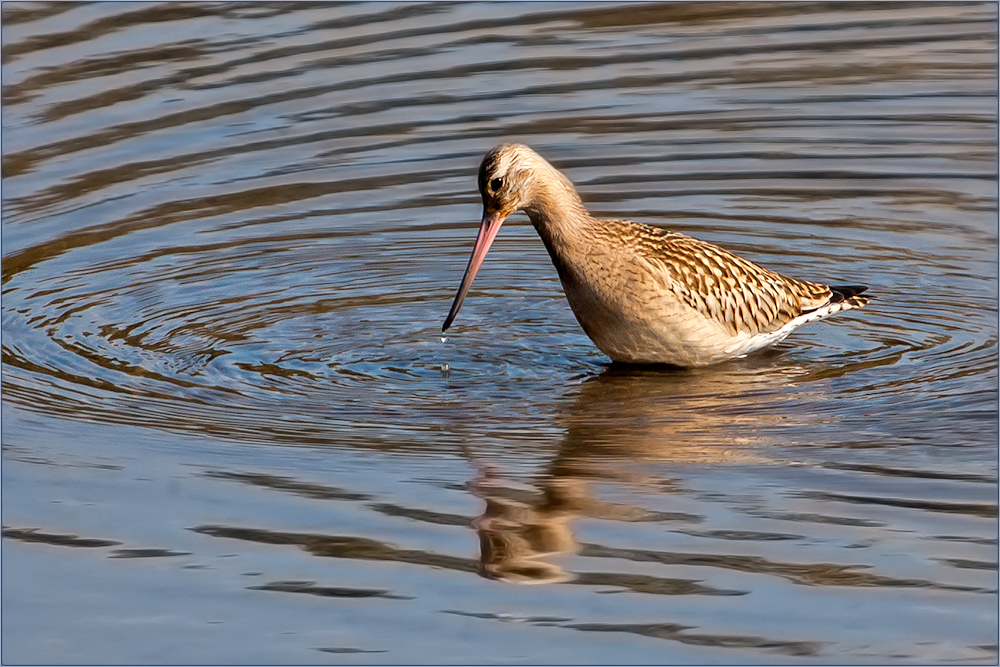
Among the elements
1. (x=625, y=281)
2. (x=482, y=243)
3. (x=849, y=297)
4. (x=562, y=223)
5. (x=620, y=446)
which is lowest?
(x=620, y=446)

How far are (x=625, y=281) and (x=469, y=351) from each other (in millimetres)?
939

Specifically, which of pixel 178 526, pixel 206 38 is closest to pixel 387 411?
pixel 178 526

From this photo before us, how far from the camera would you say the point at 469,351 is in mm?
9539

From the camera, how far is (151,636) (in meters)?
6.21

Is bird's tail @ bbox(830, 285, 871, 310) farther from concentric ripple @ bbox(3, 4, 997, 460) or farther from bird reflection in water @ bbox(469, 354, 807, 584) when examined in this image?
bird reflection in water @ bbox(469, 354, 807, 584)

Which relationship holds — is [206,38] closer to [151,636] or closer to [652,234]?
[652,234]

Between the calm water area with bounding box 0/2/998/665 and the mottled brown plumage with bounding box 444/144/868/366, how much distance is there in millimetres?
194

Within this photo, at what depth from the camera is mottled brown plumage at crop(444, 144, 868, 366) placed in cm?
927

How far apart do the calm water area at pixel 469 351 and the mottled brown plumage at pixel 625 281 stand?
19 cm

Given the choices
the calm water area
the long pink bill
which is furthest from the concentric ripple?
the long pink bill

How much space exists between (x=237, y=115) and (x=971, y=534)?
8770mm

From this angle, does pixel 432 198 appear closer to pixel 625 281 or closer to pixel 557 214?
pixel 557 214

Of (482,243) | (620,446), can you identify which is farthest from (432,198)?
(620,446)

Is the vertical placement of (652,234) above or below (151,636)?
above
